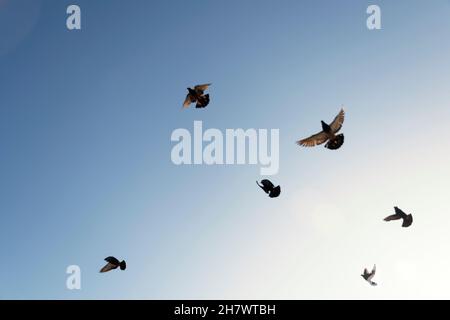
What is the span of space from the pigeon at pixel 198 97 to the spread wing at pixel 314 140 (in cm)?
426

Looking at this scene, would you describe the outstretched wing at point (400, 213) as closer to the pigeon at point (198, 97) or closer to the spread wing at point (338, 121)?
the spread wing at point (338, 121)

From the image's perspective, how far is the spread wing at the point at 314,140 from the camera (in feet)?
55.7

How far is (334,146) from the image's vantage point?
16844 millimetres

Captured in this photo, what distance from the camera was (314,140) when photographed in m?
17.1

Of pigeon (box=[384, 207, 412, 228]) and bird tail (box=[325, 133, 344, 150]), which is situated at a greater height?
bird tail (box=[325, 133, 344, 150])

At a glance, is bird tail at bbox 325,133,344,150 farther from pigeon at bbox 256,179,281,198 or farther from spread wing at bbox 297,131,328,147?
pigeon at bbox 256,179,281,198

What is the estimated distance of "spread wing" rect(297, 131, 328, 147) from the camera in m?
17.0

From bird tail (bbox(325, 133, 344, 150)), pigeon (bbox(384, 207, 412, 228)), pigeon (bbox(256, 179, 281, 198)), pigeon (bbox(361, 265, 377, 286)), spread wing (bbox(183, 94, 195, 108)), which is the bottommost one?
pigeon (bbox(361, 265, 377, 286))

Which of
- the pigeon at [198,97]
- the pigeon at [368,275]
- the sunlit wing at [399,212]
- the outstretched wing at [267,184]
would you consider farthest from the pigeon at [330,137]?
the pigeon at [368,275]

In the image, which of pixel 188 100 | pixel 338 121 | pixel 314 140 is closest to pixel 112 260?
pixel 188 100

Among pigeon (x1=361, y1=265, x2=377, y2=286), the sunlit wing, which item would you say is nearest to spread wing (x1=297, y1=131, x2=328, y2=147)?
the sunlit wing

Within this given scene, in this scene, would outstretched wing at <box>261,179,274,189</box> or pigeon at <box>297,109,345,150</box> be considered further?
outstretched wing at <box>261,179,274,189</box>

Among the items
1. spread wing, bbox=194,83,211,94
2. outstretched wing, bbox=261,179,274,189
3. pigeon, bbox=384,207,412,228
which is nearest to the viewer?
outstretched wing, bbox=261,179,274,189

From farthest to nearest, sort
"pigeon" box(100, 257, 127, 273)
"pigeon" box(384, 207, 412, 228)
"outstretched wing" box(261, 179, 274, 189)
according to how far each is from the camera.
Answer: "pigeon" box(100, 257, 127, 273)
"pigeon" box(384, 207, 412, 228)
"outstretched wing" box(261, 179, 274, 189)
